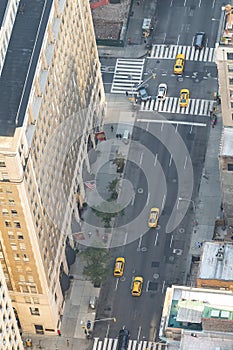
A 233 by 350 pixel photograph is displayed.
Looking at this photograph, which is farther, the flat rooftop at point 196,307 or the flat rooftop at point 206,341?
the flat rooftop at point 196,307

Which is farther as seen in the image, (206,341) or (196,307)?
(196,307)

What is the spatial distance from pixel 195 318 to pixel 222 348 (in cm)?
664

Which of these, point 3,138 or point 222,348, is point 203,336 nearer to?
point 222,348

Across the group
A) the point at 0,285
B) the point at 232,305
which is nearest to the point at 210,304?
the point at 232,305

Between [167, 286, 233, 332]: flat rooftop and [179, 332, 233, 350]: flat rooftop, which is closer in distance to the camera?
A: [179, 332, 233, 350]: flat rooftop

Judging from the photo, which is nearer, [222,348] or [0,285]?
[222,348]

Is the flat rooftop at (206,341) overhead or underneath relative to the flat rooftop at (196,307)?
underneath

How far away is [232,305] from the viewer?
18612cm

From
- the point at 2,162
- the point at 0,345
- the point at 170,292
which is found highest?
the point at 2,162

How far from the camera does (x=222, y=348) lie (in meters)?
183

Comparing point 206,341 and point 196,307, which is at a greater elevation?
point 196,307

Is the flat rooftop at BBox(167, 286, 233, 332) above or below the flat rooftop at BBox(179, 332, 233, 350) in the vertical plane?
above

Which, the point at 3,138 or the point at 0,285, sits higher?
the point at 3,138

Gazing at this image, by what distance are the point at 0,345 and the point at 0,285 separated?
34.2 ft
